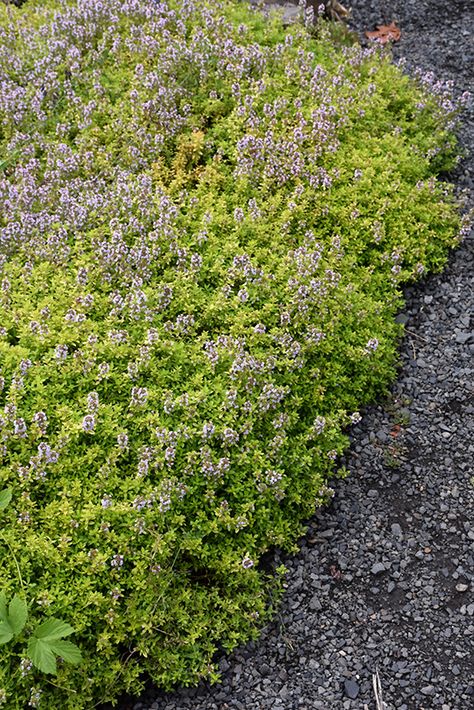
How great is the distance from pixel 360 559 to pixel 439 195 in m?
2.86

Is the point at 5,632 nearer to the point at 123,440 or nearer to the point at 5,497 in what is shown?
the point at 5,497

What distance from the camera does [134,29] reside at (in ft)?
21.2

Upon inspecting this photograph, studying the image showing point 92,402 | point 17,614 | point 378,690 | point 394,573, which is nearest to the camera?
point 17,614

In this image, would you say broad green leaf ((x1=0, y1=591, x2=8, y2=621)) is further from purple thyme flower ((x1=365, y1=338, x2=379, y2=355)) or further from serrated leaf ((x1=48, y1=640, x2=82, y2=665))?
purple thyme flower ((x1=365, y1=338, x2=379, y2=355))

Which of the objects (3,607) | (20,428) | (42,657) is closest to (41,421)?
(20,428)

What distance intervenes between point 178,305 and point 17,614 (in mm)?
1883

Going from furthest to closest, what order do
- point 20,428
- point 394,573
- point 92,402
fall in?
point 394,573, point 92,402, point 20,428

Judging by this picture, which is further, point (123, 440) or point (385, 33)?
point (385, 33)

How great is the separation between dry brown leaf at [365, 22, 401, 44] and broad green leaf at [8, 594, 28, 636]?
6.63 meters

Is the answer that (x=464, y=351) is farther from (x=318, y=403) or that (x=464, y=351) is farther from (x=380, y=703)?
(x=380, y=703)

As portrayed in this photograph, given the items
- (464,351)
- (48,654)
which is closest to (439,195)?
(464,351)

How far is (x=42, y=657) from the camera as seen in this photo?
3096 mm

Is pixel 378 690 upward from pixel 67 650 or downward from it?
downward

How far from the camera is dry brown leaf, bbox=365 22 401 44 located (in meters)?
8.03
